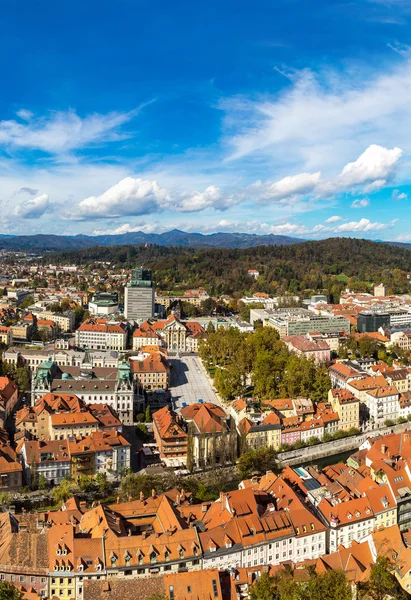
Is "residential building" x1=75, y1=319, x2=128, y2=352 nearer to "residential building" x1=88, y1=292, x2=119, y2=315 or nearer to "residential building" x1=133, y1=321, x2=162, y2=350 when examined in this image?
"residential building" x1=133, y1=321, x2=162, y2=350

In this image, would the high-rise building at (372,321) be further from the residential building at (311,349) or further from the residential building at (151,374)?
the residential building at (151,374)

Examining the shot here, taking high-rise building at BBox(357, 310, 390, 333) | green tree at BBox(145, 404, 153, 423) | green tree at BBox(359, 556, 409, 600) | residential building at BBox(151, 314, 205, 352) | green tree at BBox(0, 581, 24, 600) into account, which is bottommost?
green tree at BBox(145, 404, 153, 423)

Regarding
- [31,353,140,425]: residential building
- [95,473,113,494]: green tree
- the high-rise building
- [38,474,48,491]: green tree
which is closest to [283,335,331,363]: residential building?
the high-rise building

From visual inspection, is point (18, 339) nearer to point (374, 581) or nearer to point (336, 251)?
point (374, 581)

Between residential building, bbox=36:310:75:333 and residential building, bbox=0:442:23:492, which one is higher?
residential building, bbox=36:310:75:333

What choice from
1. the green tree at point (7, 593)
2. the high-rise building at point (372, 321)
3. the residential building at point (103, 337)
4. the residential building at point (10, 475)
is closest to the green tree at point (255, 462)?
the residential building at point (10, 475)

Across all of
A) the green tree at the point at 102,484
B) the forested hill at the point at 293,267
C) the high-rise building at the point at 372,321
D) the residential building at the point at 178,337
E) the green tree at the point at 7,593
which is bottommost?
the green tree at the point at 102,484
